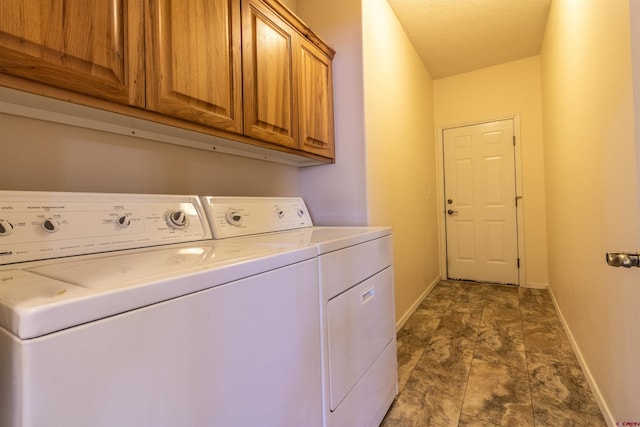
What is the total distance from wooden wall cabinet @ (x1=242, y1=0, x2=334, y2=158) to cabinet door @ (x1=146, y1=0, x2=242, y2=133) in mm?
81

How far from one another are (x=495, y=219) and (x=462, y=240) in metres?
0.44

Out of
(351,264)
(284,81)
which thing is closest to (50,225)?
(351,264)

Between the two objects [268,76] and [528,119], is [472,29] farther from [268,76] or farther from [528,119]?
[268,76]

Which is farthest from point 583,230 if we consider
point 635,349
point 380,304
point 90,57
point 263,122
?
point 90,57

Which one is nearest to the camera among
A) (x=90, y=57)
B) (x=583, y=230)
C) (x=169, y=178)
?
(x=90, y=57)

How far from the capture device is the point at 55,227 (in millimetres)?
850

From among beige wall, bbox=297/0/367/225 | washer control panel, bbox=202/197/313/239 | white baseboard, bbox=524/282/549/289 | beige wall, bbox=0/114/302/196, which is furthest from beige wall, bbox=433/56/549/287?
beige wall, bbox=0/114/302/196

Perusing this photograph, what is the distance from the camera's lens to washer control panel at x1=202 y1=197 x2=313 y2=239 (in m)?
1.30

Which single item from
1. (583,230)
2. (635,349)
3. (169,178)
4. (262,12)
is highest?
(262,12)

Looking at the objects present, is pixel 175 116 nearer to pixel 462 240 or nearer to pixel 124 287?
pixel 124 287

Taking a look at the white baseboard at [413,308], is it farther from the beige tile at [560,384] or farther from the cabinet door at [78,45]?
the cabinet door at [78,45]

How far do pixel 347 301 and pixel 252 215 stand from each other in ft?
2.15

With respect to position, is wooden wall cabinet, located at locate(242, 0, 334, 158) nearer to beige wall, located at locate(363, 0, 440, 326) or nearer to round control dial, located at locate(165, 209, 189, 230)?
beige wall, located at locate(363, 0, 440, 326)

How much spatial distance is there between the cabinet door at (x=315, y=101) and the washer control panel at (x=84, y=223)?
0.82 metres
